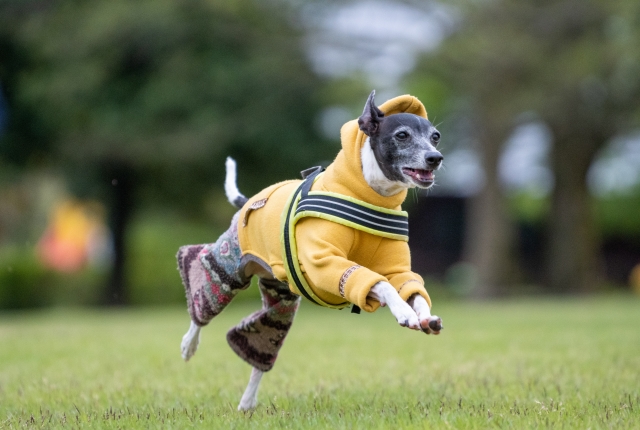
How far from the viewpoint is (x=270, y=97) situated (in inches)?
835

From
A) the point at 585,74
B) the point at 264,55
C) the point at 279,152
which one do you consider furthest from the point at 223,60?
the point at 585,74

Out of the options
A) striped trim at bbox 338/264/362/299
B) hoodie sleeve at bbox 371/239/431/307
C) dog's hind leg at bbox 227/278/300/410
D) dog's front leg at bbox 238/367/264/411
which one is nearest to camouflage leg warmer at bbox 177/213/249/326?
dog's hind leg at bbox 227/278/300/410

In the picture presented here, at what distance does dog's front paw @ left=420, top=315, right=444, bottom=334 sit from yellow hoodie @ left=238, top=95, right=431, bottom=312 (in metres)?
0.32

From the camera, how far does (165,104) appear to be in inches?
817

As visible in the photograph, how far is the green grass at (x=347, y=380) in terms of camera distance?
5.18 metres

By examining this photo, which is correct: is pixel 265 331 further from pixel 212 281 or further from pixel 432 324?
pixel 432 324

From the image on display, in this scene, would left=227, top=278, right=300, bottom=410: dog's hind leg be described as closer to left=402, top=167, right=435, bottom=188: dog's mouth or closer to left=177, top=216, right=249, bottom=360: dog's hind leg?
left=177, top=216, right=249, bottom=360: dog's hind leg

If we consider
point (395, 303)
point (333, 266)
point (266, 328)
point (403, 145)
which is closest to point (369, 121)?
point (403, 145)

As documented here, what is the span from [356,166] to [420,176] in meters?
0.40

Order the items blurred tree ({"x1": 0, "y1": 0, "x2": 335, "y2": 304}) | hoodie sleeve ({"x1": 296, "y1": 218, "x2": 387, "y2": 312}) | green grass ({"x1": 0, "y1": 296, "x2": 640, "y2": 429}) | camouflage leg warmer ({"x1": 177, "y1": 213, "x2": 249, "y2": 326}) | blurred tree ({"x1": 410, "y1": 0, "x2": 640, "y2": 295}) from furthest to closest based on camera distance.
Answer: blurred tree ({"x1": 0, "y1": 0, "x2": 335, "y2": 304}), blurred tree ({"x1": 410, "y1": 0, "x2": 640, "y2": 295}), camouflage leg warmer ({"x1": 177, "y1": 213, "x2": 249, "y2": 326}), green grass ({"x1": 0, "y1": 296, "x2": 640, "y2": 429}), hoodie sleeve ({"x1": 296, "y1": 218, "x2": 387, "y2": 312})

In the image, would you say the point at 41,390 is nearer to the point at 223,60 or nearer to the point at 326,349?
the point at 326,349

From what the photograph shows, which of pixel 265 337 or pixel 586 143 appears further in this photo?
pixel 586 143

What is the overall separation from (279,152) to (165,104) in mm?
2917

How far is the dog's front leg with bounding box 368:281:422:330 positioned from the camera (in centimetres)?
446
